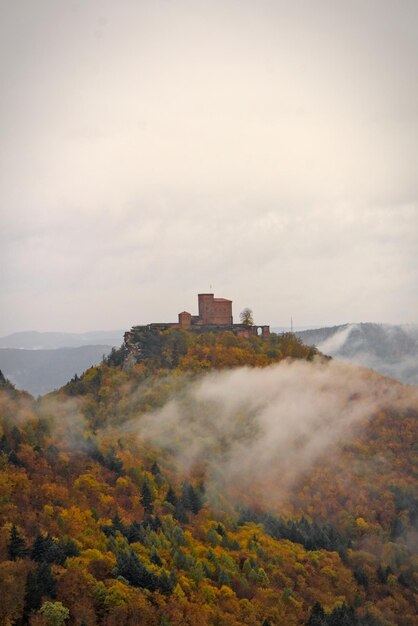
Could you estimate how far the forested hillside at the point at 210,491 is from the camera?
92.2 meters

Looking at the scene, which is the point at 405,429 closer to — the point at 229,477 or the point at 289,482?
the point at 289,482

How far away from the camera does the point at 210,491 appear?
461 ft

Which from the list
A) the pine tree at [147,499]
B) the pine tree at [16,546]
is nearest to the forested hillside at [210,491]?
the pine tree at [16,546]

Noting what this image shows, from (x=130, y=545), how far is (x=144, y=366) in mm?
69319

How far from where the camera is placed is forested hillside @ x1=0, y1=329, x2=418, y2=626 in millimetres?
92250

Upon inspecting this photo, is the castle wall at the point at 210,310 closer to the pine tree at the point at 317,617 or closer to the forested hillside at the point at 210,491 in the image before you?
the forested hillside at the point at 210,491

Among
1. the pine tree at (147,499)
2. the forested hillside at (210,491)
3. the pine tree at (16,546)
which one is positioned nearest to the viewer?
the pine tree at (16,546)

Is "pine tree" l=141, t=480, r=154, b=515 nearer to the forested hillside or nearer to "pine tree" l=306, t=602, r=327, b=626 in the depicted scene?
the forested hillside

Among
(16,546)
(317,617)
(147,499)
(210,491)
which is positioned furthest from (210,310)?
(16,546)

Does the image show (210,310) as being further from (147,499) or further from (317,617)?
(317,617)

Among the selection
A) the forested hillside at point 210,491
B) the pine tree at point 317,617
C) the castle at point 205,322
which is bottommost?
the pine tree at point 317,617

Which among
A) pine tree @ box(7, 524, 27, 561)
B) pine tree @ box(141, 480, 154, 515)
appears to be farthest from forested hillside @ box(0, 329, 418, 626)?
pine tree @ box(141, 480, 154, 515)

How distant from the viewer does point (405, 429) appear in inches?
6713

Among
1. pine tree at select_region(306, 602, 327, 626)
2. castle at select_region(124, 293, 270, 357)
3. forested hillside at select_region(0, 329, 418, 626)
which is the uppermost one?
castle at select_region(124, 293, 270, 357)
